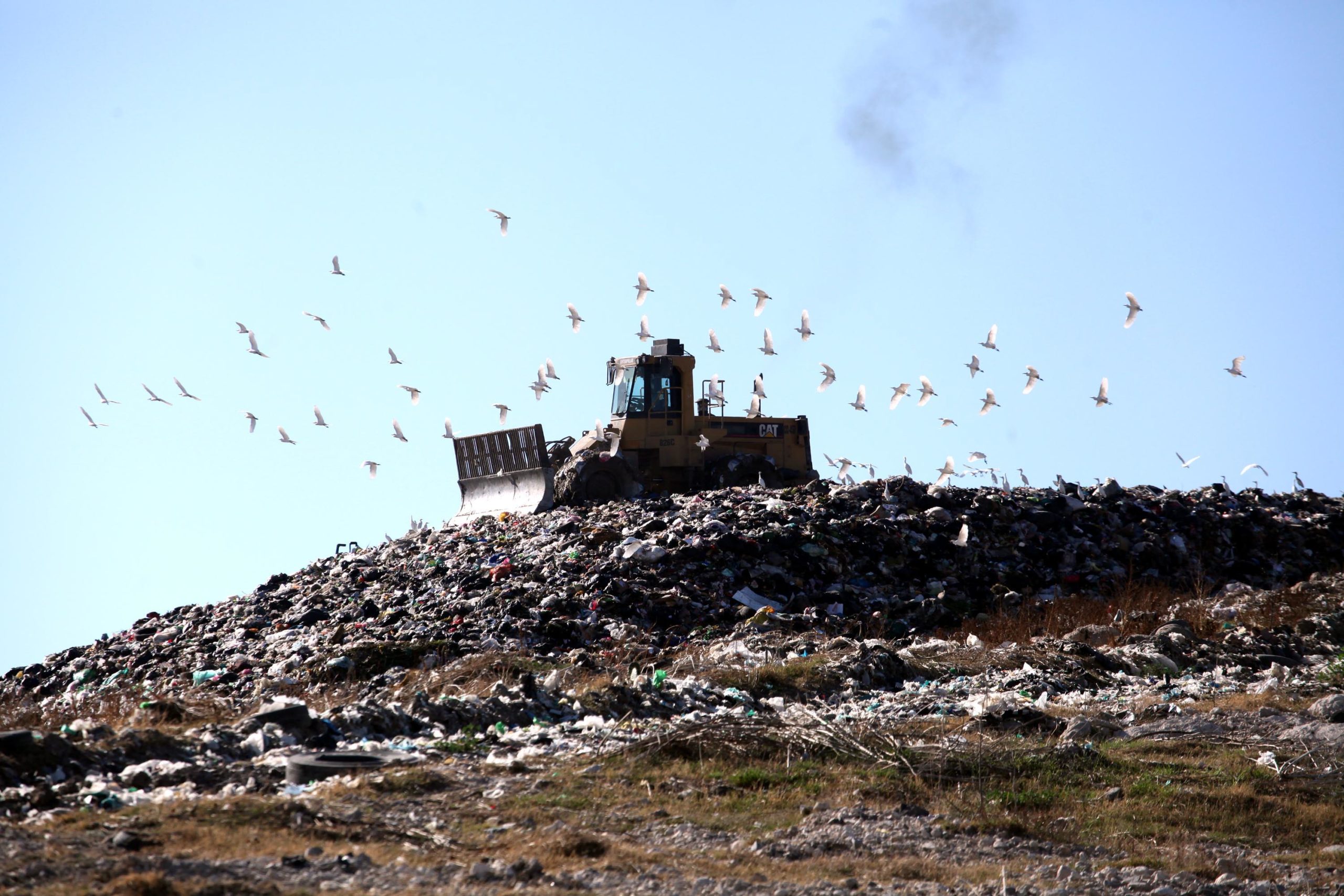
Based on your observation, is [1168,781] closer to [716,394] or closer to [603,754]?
[603,754]

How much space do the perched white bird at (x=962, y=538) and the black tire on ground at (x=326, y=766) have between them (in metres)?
8.68

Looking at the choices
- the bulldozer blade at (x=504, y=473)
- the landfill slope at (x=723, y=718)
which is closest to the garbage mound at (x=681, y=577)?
the landfill slope at (x=723, y=718)

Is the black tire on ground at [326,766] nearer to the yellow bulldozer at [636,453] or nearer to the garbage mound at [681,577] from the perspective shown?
the garbage mound at [681,577]

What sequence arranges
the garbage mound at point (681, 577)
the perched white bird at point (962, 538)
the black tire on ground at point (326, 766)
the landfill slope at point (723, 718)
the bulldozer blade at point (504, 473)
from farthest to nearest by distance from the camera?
the bulldozer blade at point (504, 473)
the perched white bird at point (962, 538)
the garbage mound at point (681, 577)
the black tire on ground at point (326, 766)
the landfill slope at point (723, 718)

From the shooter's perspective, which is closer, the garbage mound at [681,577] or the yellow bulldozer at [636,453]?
the garbage mound at [681,577]

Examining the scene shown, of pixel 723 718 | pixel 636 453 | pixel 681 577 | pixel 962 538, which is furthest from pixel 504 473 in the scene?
pixel 723 718

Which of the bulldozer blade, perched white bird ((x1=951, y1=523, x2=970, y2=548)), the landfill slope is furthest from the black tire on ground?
the bulldozer blade

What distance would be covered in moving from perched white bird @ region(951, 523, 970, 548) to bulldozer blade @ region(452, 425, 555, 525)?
4.84m

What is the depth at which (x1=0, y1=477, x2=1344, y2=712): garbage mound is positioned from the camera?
35.3 feet

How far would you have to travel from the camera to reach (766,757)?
20.8 feet

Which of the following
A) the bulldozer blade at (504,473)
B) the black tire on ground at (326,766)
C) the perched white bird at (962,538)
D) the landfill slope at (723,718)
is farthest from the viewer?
the bulldozer blade at (504,473)

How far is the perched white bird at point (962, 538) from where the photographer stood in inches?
526

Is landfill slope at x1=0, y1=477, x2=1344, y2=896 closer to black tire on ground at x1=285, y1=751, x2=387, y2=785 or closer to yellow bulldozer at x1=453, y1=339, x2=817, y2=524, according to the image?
black tire on ground at x1=285, y1=751, x2=387, y2=785

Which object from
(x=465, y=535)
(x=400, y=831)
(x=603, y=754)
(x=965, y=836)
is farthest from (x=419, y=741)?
(x=465, y=535)
